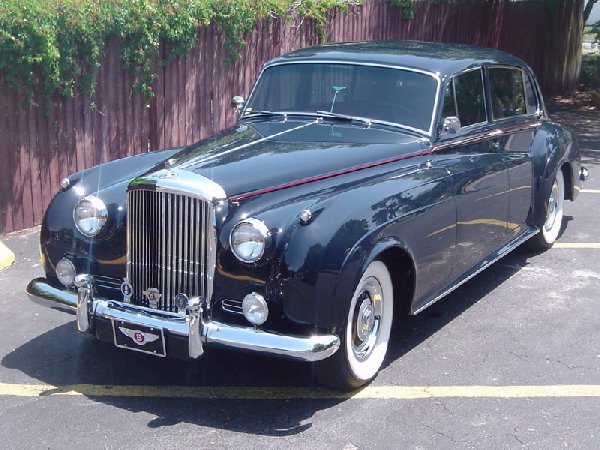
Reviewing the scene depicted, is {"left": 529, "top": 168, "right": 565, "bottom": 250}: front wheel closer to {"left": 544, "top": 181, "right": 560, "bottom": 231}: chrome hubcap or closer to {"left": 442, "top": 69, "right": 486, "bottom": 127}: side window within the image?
{"left": 544, "top": 181, "right": 560, "bottom": 231}: chrome hubcap

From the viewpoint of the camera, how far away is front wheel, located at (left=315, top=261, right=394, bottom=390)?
4.48 meters

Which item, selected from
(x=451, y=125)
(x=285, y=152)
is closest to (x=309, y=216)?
(x=285, y=152)

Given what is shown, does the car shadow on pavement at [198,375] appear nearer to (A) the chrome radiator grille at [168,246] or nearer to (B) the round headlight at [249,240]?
(A) the chrome radiator grille at [168,246]

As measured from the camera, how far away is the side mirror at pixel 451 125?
571 cm

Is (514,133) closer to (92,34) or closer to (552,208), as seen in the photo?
(552,208)

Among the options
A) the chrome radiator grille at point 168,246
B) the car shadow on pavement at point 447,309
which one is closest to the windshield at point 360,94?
the car shadow on pavement at point 447,309

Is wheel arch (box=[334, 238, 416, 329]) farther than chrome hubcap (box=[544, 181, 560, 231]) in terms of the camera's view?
No

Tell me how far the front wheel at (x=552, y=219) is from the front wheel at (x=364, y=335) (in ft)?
9.56

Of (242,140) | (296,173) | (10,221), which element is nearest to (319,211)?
(296,173)

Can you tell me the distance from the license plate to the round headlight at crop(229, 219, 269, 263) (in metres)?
0.57

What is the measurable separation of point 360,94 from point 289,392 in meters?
2.24

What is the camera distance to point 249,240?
4258 mm

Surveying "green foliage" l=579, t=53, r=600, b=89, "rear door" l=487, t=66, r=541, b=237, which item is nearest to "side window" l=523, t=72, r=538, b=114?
"rear door" l=487, t=66, r=541, b=237

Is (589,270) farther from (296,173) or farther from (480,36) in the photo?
(480,36)
